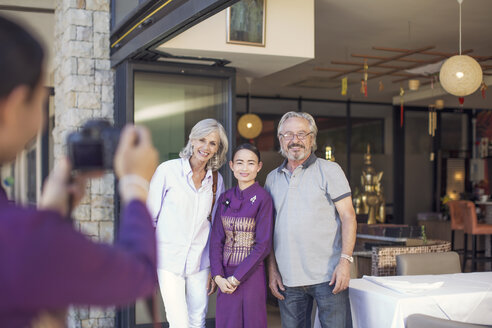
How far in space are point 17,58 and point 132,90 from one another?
4143 mm

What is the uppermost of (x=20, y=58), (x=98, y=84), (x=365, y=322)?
(x=98, y=84)

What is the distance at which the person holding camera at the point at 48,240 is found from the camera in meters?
0.86

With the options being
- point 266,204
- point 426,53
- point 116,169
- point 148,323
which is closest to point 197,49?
point 266,204

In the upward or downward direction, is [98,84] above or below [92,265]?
above

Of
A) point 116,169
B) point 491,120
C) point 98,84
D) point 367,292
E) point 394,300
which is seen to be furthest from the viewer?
point 491,120

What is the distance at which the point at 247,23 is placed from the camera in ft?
16.8

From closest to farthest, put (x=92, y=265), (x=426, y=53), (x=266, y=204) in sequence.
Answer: (x=92, y=265) → (x=266, y=204) → (x=426, y=53)

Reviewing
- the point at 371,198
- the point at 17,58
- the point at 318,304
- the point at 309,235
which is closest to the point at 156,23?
the point at 309,235

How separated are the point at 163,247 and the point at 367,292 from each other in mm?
1212

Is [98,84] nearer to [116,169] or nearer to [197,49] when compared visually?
[197,49]

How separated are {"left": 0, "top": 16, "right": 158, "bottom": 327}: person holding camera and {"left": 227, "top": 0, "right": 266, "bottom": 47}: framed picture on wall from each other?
13.4 ft

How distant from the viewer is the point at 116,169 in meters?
1.07

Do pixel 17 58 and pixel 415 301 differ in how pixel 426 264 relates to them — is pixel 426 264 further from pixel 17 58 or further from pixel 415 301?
pixel 17 58

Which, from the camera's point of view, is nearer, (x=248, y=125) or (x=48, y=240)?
(x=48, y=240)
